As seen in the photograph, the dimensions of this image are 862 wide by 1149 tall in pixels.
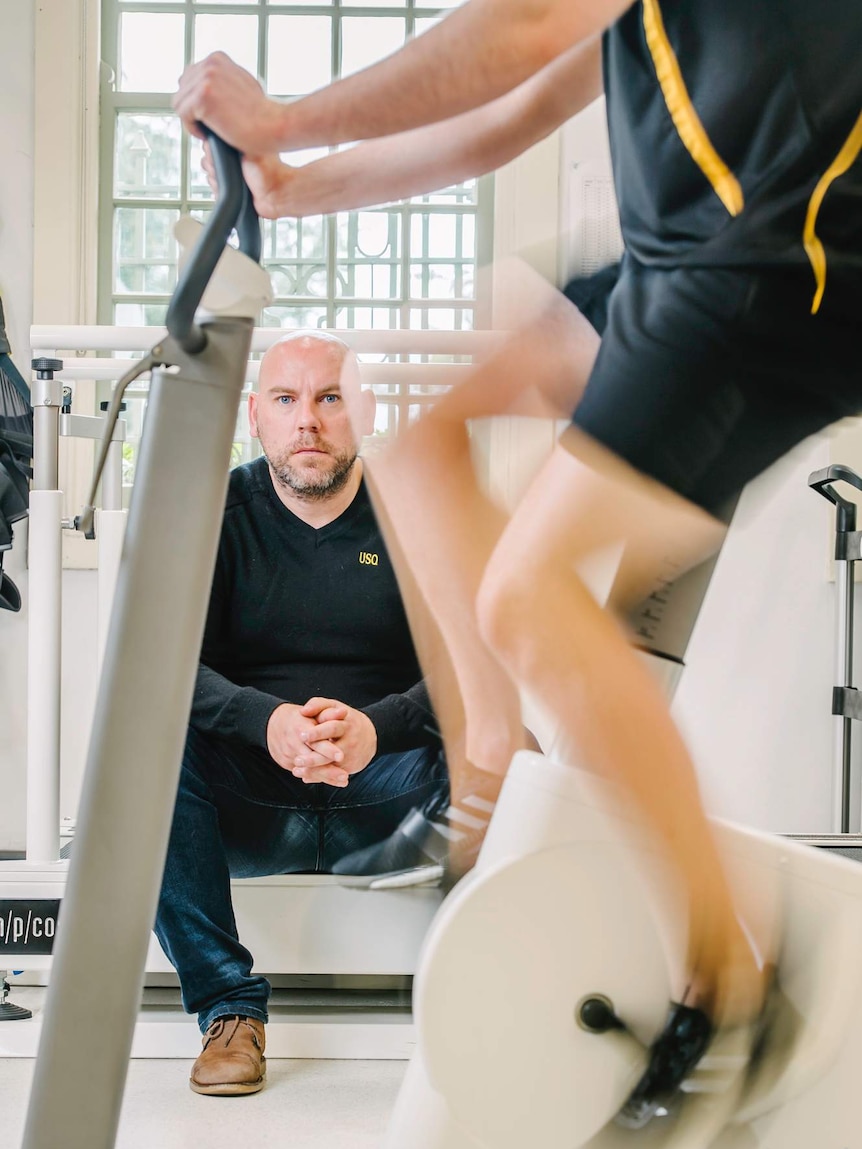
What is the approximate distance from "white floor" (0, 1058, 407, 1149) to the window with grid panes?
6.79 feet

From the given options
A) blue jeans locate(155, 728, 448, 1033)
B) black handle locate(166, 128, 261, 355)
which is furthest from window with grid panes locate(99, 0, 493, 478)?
black handle locate(166, 128, 261, 355)

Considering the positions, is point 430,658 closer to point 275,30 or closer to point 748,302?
point 748,302

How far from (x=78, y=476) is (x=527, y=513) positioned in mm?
2653

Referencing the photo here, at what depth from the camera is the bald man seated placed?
190cm

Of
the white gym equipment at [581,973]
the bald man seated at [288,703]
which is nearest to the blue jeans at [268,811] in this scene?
the bald man seated at [288,703]

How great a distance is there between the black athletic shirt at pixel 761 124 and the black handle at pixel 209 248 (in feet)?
1.05

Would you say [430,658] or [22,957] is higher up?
[430,658]

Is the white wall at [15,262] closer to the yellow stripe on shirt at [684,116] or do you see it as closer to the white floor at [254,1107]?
the white floor at [254,1107]

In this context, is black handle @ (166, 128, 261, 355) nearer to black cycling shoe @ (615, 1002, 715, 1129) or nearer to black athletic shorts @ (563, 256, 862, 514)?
black athletic shorts @ (563, 256, 862, 514)

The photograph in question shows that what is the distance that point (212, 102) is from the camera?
33.4 inches

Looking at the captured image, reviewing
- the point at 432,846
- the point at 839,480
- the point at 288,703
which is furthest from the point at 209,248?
the point at 839,480

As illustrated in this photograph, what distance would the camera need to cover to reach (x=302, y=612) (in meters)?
2.28

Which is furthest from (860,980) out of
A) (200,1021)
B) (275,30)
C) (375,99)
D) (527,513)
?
(275,30)

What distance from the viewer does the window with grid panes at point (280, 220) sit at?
3.44m
